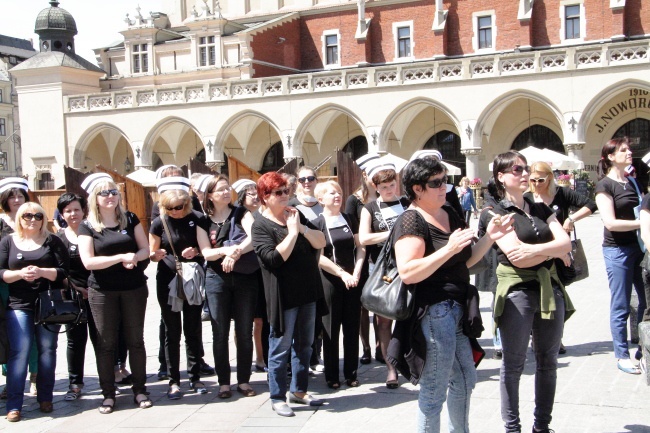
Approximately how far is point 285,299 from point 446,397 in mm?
1608

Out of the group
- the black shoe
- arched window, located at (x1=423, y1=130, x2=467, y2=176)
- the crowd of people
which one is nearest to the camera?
the crowd of people

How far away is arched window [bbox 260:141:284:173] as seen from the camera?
129 ft

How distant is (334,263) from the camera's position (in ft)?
20.6

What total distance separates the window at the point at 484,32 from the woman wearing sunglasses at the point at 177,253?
1239 inches

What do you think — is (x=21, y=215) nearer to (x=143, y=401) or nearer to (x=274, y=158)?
(x=143, y=401)

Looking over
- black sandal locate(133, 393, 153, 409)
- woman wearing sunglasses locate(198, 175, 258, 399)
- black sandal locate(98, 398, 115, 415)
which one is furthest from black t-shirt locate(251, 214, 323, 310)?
black sandal locate(98, 398, 115, 415)

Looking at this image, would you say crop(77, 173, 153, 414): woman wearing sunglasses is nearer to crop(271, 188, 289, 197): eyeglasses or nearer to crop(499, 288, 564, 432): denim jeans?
crop(271, 188, 289, 197): eyeglasses

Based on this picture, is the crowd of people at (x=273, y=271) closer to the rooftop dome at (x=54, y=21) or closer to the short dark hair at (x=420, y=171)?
the short dark hair at (x=420, y=171)

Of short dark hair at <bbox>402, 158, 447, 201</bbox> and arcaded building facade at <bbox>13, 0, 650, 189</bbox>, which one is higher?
arcaded building facade at <bbox>13, 0, 650, 189</bbox>

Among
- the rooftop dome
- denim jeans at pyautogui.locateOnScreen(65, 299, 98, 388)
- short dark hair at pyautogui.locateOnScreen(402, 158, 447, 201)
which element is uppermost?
the rooftop dome

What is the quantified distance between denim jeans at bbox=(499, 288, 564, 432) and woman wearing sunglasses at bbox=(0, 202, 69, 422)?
11.2ft

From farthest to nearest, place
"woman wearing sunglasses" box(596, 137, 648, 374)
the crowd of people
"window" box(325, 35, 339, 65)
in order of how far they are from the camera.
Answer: "window" box(325, 35, 339, 65), "woman wearing sunglasses" box(596, 137, 648, 374), the crowd of people

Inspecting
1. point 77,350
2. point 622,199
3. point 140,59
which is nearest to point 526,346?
point 622,199

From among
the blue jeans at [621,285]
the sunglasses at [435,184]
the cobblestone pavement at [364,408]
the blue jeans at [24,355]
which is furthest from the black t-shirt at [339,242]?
the sunglasses at [435,184]
